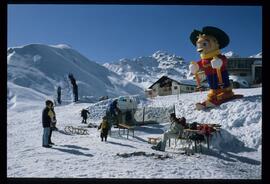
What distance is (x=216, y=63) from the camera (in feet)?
29.0

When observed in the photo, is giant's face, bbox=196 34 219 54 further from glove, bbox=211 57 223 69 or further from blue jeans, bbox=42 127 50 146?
blue jeans, bbox=42 127 50 146

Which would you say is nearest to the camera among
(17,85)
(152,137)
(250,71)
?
(152,137)

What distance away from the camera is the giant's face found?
28.3ft

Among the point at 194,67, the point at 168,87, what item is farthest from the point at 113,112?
the point at 168,87

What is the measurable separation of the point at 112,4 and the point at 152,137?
2802 millimetres

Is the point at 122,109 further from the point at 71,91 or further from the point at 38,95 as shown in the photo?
the point at 38,95

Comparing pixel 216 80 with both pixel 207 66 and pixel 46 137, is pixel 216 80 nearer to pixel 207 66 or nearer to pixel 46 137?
pixel 207 66

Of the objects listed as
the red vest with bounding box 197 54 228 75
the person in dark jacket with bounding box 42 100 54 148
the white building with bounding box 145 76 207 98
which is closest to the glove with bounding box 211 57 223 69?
the red vest with bounding box 197 54 228 75

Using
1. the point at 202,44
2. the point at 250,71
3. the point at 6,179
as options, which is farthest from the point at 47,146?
the point at 250,71

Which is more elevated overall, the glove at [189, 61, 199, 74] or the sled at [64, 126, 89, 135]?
the glove at [189, 61, 199, 74]

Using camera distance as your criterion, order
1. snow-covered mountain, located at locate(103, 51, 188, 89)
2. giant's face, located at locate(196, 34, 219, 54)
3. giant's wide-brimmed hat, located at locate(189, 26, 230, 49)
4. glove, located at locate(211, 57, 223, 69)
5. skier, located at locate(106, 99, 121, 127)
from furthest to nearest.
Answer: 1. snow-covered mountain, located at locate(103, 51, 188, 89)
2. skier, located at locate(106, 99, 121, 127)
3. glove, located at locate(211, 57, 223, 69)
4. giant's face, located at locate(196, 34, 219, 54)
5. giant's wide-brimmed hat, located at locate(189, 26, 230, 49)

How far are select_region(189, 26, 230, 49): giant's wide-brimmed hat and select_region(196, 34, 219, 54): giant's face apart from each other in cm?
12

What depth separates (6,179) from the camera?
691cm

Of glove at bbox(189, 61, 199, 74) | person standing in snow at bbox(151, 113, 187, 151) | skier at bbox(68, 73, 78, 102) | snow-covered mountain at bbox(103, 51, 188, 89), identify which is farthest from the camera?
snow-covered mountain at bbox(103, 51, 188, 89)
